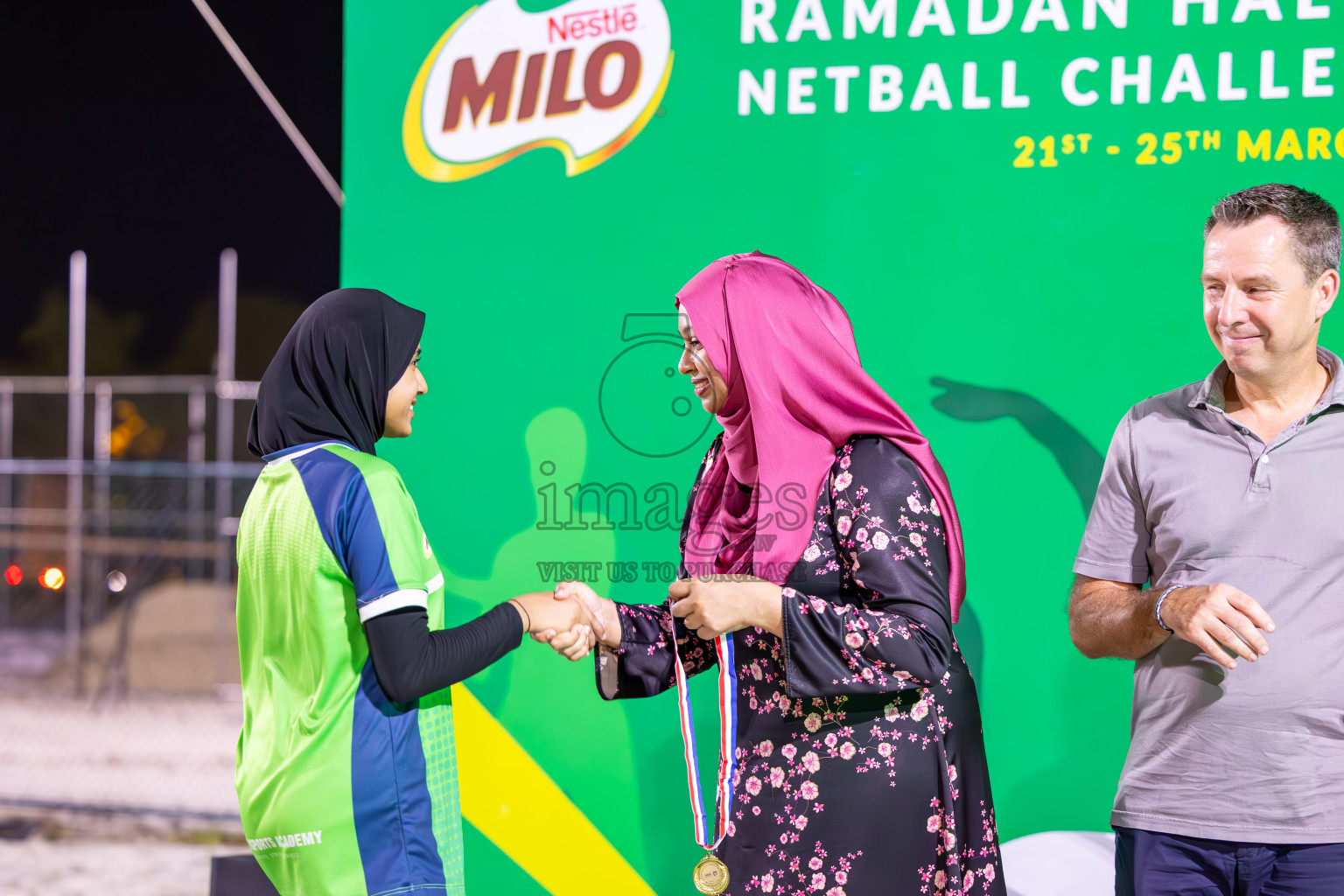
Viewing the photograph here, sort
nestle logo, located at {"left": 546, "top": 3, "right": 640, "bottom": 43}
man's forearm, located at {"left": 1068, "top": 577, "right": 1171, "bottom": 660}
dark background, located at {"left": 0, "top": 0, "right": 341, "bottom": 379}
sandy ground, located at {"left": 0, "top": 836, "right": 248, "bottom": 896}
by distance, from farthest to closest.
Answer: dark background, located at {"left": 0, "top": 0, "right": 341, "bottom": 379}
sandy ground, located at {"left": 0, "top": 836, "right": 248, "bottom": 896}
nestle logo, located at {"left": 546, "top": 3, "right": 640, "bottom": 43}
man's forearm, located at {"left": 1068, "top": 577, "right": 1171, "bottom": 660}

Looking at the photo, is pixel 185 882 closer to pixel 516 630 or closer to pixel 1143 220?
pixel 516 630

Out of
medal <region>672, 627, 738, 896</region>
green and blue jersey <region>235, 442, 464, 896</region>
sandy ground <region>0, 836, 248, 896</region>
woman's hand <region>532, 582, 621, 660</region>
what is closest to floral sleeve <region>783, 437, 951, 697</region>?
medal <region>672, 627, 738, 896</region>

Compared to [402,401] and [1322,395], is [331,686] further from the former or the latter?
[1322,395]

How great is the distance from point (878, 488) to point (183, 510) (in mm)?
7477

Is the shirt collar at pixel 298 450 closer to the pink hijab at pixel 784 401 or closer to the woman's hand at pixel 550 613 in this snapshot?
the woman's hand at pixel 550 613

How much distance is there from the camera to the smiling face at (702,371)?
176cm

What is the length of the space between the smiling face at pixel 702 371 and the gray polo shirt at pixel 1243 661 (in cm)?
71

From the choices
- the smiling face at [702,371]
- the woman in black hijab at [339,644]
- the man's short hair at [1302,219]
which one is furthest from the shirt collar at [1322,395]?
the woman in black hijab at [339,644]

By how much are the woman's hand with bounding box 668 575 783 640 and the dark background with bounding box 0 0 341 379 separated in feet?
26.5

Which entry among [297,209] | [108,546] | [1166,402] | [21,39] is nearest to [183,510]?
[108,546]

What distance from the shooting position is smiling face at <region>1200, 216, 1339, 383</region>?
1553mm

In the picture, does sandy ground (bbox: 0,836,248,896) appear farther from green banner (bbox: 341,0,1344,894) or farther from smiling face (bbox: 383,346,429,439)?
smiling face (bbox: 383,346,429,439)

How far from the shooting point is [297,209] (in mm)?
10195

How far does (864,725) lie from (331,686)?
0.83m
